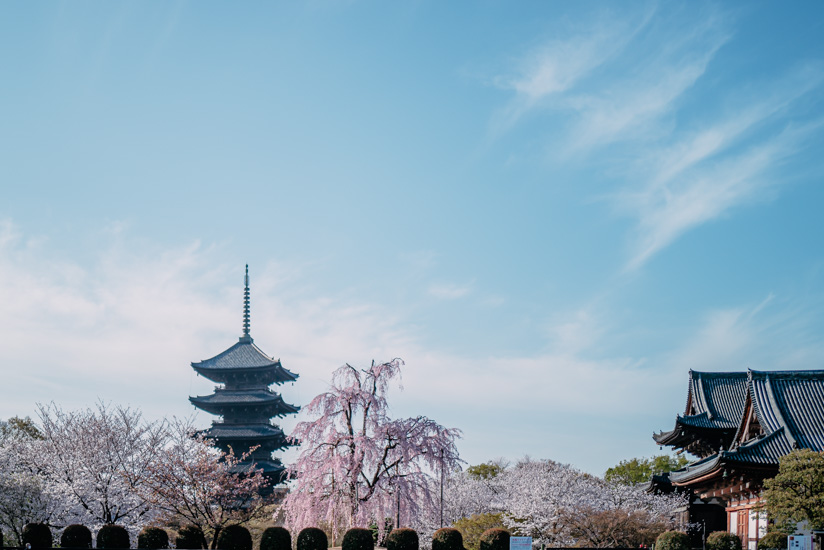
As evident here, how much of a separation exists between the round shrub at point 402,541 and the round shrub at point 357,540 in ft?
2.38

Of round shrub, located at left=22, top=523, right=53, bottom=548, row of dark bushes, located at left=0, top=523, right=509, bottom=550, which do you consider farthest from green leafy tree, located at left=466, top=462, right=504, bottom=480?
round shrub, located at left=22, top=523, right=53, bottom=548

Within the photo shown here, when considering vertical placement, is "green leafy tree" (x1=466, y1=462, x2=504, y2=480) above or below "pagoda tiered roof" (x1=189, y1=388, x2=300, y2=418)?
below

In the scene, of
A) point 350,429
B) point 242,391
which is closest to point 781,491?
point 350,429

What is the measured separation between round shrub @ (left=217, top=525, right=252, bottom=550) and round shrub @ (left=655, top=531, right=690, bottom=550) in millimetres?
14894

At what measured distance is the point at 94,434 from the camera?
117 ft

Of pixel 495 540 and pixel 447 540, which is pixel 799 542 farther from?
pixel 447 540

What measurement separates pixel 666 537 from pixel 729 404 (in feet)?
36.3

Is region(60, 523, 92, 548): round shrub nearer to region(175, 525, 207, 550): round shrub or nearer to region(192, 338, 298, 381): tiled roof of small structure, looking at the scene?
region(175, 525, 207, 550): round shrub

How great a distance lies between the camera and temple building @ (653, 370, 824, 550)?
87.2ft

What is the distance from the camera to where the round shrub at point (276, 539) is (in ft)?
90.0

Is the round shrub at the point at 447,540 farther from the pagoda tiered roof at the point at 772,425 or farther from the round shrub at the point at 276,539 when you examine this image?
the pagoda tiered roof at the point at 772,425

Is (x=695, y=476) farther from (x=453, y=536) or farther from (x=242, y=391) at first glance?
(x=242, y=391)

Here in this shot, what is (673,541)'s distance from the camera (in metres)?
25.6

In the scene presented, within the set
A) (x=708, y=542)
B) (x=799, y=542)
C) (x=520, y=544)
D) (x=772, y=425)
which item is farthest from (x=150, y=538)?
(x=772, y=425)
